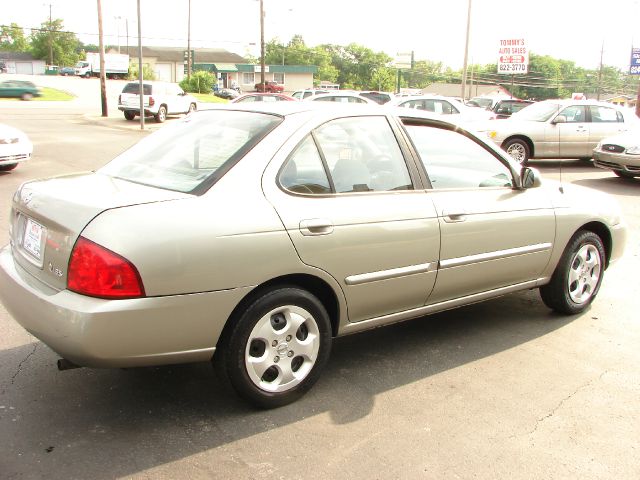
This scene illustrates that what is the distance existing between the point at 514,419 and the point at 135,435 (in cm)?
199

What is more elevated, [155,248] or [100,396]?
[155,248]

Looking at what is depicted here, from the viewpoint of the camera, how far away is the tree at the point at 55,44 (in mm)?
108312

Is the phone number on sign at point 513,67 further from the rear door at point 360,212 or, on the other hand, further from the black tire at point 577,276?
the rear door at point 360,212

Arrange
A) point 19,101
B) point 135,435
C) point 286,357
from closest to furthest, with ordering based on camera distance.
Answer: point 135,435
point 286,357
point 19,101

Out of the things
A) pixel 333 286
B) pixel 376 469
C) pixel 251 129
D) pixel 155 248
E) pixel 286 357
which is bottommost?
pixel 376 469

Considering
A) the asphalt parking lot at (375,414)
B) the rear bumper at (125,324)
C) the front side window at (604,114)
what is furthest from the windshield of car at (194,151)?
the front side window at (604,114)

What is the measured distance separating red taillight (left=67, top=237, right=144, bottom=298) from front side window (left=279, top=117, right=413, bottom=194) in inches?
38.0

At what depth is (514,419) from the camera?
11.2ft

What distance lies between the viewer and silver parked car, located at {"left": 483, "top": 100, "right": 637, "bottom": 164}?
15141 millimetres

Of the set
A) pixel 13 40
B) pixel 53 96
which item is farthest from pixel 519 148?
pixel 13 40

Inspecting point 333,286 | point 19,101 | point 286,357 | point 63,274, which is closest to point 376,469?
point 286,357

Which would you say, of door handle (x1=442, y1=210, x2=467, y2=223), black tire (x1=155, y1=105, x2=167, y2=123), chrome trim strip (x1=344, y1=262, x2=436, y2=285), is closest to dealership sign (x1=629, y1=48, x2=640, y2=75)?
black tire (x1=155, y1=105, x2=167, y2=123)

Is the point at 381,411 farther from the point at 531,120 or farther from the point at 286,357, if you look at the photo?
the point at 531,120

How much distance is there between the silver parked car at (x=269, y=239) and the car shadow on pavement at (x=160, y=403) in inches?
9.8
